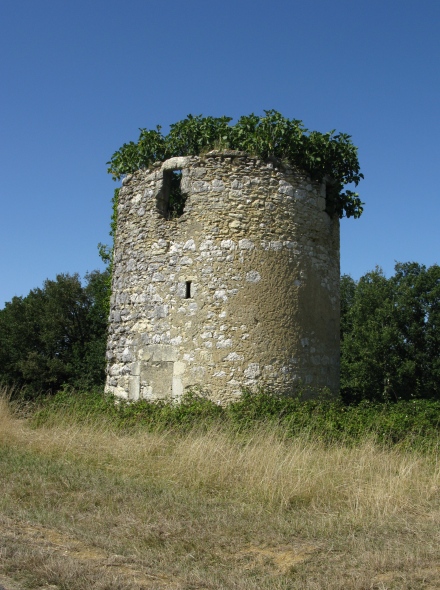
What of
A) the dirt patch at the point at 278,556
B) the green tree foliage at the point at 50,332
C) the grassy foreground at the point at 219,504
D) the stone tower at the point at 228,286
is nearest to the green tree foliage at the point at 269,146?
the stone tower at the point at 228,286

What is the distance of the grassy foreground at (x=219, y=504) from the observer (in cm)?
411

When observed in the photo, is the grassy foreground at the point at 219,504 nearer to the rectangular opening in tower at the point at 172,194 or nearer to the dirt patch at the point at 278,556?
the dirt patch at the point at 278,556

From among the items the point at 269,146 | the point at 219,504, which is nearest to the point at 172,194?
the point at 269,146

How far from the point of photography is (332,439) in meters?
8.07

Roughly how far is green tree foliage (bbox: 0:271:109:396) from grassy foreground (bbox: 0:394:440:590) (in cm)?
1038

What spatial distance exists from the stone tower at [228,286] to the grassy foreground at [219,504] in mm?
800

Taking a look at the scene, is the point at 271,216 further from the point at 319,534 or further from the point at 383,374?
the point at 383,374

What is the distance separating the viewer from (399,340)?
744 inches

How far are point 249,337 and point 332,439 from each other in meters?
2.15

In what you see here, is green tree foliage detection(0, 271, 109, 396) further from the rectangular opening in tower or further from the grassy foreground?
the grassy foreground

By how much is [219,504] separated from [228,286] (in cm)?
439

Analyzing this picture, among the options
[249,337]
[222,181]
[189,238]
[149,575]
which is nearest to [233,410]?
[249,337]

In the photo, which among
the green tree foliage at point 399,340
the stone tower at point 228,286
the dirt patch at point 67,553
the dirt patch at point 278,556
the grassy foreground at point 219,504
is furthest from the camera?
the green tree foliage at point 399,340

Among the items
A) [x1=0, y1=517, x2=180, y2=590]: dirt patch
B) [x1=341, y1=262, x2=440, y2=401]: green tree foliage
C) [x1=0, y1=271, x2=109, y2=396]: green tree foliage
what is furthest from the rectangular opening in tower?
[x1=341, y1=262, x2=440, y2=401]: green tree foliage
